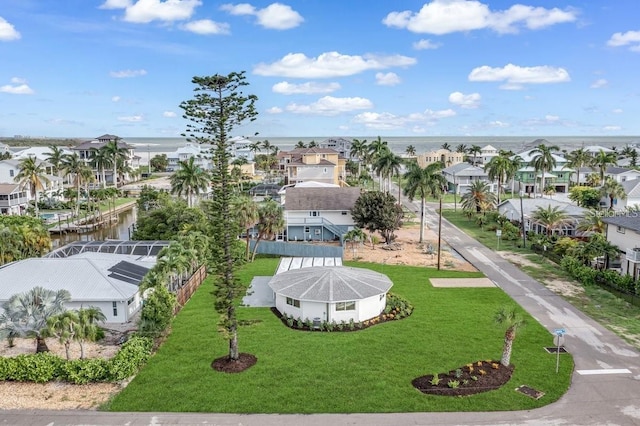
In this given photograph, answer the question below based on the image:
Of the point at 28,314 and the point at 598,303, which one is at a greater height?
the point at 28,314

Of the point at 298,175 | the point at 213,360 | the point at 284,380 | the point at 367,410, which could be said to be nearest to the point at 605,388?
the point at 367,410

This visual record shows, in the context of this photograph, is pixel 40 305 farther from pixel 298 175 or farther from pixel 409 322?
pixel 298 175

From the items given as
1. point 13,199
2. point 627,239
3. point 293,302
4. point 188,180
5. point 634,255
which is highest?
point 188,180

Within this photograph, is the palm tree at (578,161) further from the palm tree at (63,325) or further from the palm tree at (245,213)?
the palm tree at (63,325)

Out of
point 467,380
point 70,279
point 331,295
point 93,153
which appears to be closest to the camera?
point 467,380

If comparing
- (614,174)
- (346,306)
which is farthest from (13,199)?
(614,174)

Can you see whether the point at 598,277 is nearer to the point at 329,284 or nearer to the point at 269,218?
the point at 329,284

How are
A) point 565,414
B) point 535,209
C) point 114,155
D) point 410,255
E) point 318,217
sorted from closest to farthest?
point 565,414, point 410,255, point 318,217, point 535,209, point 114,155
